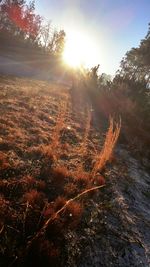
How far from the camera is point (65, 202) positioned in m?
4.54

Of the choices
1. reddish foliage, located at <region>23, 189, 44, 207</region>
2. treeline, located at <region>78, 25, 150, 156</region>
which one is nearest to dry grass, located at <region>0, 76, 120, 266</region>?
reddish foliage, located at <region>23, 189, 44, 207</region>

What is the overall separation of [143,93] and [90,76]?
481 cm

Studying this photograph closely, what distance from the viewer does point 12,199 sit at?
4.34 meters

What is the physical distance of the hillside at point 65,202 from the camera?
11.7ft

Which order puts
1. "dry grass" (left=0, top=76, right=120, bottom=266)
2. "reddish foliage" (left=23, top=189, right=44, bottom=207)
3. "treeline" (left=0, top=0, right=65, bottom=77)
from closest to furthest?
1. "dry grass" (left=0, top=76, right=120, bottom=266)
2. "reddish foliage" (left=23, top=189, right=44, bottom=207)
3. "treeline" (left=0, top=0, right=65, bottom=77)

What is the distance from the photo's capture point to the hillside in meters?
3.55

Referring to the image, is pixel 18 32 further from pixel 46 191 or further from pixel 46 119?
pixel 46 191

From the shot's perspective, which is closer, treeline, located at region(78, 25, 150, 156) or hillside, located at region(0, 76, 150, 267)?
hillside, located at region(0, 76, 150, 267)

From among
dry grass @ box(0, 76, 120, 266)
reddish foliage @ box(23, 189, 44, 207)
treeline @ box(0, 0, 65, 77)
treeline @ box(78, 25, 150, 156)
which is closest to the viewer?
dry grass @ box(0, 76, 120, 266)

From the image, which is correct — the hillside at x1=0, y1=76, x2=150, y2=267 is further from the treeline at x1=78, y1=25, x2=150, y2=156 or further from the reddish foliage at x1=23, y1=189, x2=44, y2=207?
the treeline at x1=78, y1=25, x2=150, y2=156

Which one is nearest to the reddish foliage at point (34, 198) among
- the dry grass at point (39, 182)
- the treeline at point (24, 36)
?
the dry grass at point (39, 182)

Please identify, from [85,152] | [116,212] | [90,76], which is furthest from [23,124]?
[90,76]

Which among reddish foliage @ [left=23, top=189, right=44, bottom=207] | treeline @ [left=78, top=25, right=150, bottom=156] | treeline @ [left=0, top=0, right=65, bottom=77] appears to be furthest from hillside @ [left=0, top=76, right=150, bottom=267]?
treeline @ [left=0, top=0, right=65, bottom=77]

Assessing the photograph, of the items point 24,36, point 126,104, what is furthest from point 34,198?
point 24,36
